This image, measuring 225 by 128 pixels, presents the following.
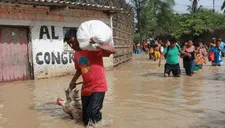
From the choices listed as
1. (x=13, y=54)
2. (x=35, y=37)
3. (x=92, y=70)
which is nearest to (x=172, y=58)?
(x=35, y=37)

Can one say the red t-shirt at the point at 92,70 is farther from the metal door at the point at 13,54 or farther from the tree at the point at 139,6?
the tree at the point at 139,6

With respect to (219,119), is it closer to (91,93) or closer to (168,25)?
(91,93)

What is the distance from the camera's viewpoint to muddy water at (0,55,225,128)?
491cm

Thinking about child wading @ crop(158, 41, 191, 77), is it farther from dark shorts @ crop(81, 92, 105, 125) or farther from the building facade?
dark shorts @ crop(81, 92, 105, 125)

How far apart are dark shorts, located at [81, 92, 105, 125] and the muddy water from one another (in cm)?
29

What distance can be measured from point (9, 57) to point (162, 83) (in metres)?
4.99

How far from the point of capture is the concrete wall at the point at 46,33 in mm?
10391

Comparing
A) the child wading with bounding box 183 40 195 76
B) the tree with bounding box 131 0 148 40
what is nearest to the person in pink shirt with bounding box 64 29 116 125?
the child wading with bounding box 183 40 195 76

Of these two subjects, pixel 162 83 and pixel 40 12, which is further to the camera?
pixel 40 12

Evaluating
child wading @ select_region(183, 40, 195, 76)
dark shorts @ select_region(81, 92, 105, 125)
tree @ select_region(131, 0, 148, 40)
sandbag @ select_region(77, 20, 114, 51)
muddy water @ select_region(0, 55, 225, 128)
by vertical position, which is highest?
tree @ select_region(131, 0, 148, 40)

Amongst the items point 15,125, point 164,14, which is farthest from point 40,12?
point 164,14

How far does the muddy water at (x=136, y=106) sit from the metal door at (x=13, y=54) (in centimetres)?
118

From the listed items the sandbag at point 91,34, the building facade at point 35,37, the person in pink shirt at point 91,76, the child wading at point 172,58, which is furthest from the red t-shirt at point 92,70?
the child wading at point 172,58

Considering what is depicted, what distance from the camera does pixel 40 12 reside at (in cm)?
1103
